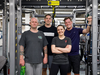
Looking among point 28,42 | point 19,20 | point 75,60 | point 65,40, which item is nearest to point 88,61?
point 75,60

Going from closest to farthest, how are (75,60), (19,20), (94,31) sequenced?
(75,60) < (94,31) < (19,20)

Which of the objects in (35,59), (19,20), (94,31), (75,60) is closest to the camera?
(35,59)

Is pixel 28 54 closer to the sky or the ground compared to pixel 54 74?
closer to the sky

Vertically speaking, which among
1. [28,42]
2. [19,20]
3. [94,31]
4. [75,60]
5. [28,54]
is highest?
[19,20]

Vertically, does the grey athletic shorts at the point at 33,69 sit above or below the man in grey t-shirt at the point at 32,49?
below

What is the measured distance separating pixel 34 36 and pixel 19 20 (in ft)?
5.03

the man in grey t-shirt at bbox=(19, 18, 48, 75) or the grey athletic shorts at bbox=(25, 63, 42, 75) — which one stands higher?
the man in grey t-shirt at bbox=(19, 18, 48, 75)

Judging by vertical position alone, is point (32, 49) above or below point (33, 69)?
above

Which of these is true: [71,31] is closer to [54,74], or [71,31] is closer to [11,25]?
[54,74]

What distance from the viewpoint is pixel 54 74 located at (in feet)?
6.99

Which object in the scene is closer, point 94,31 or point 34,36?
point 34,36

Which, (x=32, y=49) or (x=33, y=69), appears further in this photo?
(x=33, y=69)

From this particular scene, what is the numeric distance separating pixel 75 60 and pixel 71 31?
2.03 ft

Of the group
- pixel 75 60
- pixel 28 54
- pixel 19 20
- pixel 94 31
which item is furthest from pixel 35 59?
pixel 19 20
